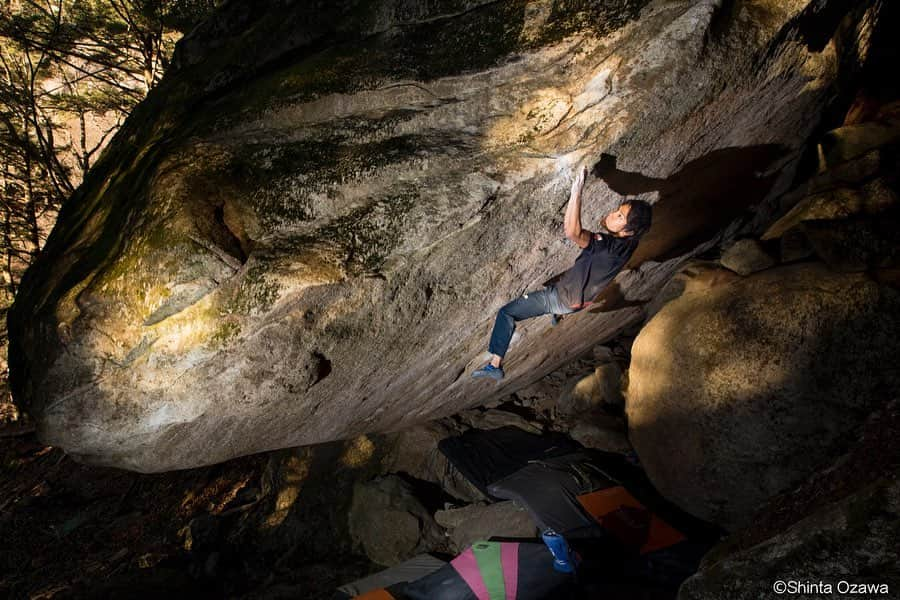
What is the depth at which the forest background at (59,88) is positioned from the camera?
8219 mm

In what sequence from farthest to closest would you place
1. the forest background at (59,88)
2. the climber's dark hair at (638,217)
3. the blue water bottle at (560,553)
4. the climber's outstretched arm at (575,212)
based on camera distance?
the forest background at (59,88)
the blue water bottle at (560,553)
the climber's dark hair at (638,217)
the climber's outstretched arm at (575,212)

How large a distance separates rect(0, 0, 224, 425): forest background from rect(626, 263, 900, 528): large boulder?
10022mm

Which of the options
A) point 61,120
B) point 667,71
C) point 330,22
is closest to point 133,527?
point 61,120

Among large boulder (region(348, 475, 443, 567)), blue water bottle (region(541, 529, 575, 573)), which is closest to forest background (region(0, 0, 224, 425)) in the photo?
large boulder (region(348, 475, 443, 567))

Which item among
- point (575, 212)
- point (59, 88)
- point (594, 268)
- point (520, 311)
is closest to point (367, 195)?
point (575, 212)

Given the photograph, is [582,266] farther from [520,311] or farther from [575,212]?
[520,311]

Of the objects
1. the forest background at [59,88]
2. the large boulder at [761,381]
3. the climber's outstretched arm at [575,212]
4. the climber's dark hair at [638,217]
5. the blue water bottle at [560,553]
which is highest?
the forest background at [59,88]

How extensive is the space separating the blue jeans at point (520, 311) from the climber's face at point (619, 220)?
0.84 meters

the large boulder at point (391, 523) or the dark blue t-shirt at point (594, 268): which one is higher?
the dark blue t-shirt at point (594, 268)

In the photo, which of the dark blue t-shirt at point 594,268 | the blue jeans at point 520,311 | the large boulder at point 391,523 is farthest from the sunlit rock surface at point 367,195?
the large boulder at point 391,523

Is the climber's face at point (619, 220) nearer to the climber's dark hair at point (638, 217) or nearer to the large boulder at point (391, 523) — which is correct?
the climber's dark hair at point (638, 217)

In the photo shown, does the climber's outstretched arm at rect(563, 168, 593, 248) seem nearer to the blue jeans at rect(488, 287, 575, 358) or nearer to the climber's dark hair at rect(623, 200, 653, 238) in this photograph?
the climber's dark hair at rect(623, 200, 653, 238)

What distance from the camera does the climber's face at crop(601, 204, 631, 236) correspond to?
11.1ft

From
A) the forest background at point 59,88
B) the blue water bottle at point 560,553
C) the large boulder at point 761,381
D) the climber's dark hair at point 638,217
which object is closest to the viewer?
the climber's dark hair at point 638,217
